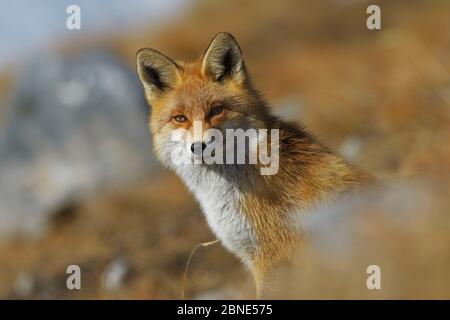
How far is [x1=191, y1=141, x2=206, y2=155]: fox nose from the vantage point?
5684mm

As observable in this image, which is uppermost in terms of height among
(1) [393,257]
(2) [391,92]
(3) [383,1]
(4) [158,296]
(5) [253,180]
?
(3) [383,1]

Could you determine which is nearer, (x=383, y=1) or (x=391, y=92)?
(x=391, y=92)

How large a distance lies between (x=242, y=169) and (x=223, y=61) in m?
1.00

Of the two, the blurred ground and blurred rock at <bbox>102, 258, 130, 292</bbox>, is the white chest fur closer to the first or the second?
the blurred ground

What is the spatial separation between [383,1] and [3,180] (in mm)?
14500

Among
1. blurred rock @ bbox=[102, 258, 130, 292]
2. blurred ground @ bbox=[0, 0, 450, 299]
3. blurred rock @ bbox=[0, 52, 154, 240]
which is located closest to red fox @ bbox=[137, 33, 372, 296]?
blurred ground @ bbox=[0, 0, 450, 299]

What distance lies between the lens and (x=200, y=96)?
6.14 metres

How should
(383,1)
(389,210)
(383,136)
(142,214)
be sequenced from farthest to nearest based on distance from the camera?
1. (383,1)
2. (142,214)
3. (383,136)
4. (389,210)

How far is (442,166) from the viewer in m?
5.38

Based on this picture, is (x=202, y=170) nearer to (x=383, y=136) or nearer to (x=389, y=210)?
(x=389, y=210)

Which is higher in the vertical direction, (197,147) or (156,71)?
(156,71)

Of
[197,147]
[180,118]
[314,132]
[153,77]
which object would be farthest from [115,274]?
[197,147]

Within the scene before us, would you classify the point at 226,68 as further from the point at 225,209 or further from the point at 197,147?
the point at 225,209
